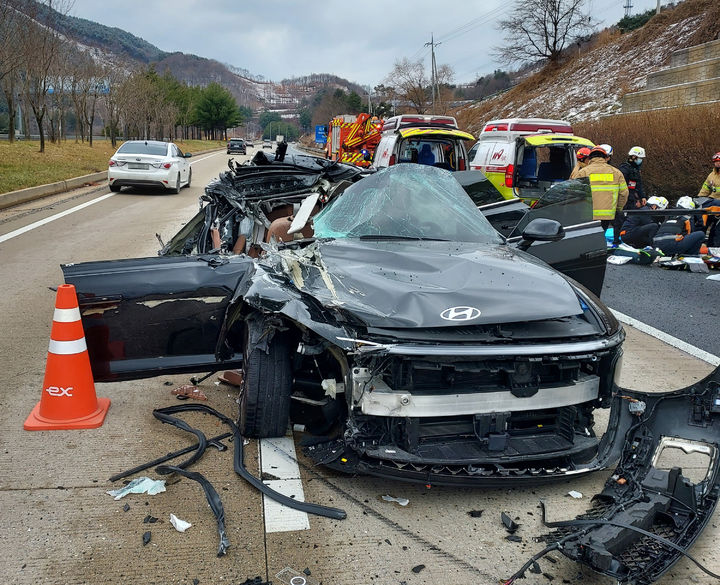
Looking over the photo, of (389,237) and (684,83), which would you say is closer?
(389,237)

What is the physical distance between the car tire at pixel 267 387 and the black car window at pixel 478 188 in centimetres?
297

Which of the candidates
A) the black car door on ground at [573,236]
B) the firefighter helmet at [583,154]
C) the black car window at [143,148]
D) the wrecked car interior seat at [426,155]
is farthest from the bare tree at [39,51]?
the black car door on ground at [573,236]

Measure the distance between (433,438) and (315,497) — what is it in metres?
0.67

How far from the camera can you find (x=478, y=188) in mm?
5934

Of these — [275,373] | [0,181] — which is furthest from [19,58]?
[275,373]

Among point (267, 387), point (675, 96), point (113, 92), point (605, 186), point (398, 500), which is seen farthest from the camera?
point (113, 92)

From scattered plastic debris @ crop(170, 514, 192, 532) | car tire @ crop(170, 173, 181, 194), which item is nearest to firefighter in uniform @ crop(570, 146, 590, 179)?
scattered plastic debris @ crop(170, 514, 192, 532)

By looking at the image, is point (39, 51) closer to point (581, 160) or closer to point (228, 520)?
point (581, 160)

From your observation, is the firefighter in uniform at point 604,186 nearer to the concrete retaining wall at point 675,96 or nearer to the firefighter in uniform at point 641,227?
the firefighter in uniform at point 641,227

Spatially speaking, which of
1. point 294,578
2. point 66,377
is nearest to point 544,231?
point 294,578

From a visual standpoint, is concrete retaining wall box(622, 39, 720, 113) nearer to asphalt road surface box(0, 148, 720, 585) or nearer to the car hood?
the car hood

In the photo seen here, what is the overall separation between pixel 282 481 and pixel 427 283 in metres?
1.27

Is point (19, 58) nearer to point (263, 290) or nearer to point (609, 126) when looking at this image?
point (609, 126)

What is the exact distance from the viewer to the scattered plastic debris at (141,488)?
3.19 meters
